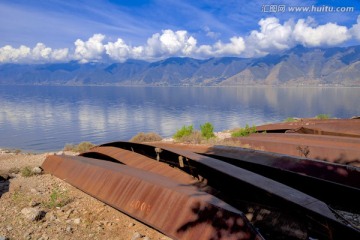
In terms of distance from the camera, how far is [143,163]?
9148mm

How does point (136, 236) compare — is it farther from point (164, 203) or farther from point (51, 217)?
point (51, 217)

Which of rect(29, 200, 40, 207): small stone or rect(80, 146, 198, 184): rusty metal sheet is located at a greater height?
rect(80, 146, 198, 184): rusty metal sheet

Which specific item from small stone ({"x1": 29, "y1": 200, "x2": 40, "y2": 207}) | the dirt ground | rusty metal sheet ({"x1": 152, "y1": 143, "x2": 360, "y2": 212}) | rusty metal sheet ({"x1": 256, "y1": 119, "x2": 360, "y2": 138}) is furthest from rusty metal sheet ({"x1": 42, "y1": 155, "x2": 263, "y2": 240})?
rusty metal sheet ({"x1": 256, "y1": 119, "x2": 360, "y2": 138})

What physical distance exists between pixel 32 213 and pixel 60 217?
60 centimetres

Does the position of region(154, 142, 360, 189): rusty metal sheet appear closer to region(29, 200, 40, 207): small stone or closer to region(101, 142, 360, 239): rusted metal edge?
region(101, 142, 360, 239): rusted metal edge

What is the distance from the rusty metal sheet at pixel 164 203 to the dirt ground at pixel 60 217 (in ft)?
0.92

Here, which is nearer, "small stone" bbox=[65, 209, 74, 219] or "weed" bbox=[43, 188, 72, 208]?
"small stone" bbox=[65, 209, 74, 219]

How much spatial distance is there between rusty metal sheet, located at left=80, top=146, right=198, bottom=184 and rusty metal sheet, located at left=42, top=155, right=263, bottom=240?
22.8 inches

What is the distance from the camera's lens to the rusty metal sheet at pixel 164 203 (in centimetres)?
525

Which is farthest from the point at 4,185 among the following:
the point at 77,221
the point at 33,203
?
the point at 77,221

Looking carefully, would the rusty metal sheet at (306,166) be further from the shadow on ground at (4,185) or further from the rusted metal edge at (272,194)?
the shadow on ground at (4,185)

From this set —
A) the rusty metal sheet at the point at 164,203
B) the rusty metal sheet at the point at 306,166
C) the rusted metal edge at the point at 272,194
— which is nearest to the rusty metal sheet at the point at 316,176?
the rusty metal sheet at the point at 306,166

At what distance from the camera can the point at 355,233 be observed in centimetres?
516

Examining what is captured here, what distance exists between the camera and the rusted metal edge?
5293 mm
